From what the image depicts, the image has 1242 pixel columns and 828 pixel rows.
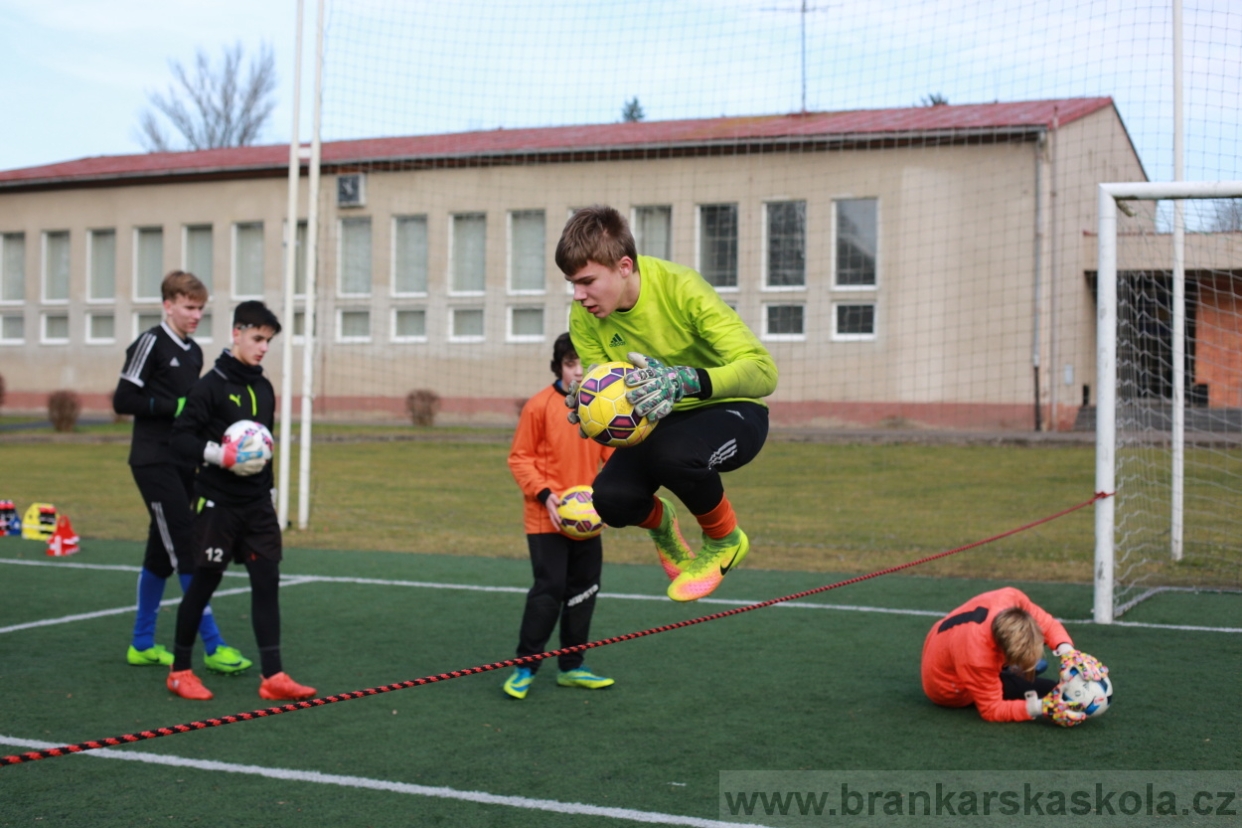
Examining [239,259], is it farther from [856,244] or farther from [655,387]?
A: [655,387]

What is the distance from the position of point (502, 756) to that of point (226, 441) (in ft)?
7.78

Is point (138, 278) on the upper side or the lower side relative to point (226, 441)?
upper

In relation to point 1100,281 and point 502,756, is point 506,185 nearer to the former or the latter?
point 1100,281

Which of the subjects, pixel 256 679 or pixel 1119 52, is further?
pixel 1119 52

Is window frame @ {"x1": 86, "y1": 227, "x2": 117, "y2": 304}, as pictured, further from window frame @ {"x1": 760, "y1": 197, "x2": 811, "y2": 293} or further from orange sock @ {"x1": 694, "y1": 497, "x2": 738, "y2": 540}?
orange sock @ {"x1": 694, "y1": 497, "x2": 738, "y2": 540}

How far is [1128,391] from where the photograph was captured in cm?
1146

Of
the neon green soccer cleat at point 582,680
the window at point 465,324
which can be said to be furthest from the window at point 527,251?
the neon green soccer cleat at point 582,680

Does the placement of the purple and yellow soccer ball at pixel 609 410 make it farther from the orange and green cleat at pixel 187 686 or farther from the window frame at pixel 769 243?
the window frame at pixel 769 243

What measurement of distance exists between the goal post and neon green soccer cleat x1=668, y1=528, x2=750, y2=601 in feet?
15.3

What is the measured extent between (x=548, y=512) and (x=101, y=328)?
114ft

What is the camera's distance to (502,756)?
18.9ft

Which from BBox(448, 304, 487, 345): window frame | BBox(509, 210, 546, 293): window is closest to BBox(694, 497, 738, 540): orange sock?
BBox(509, 210, 546, 293): window

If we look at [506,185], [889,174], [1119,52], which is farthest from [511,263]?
[1119,52]

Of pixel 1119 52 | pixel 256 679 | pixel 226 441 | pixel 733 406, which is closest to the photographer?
pixel 733 406
